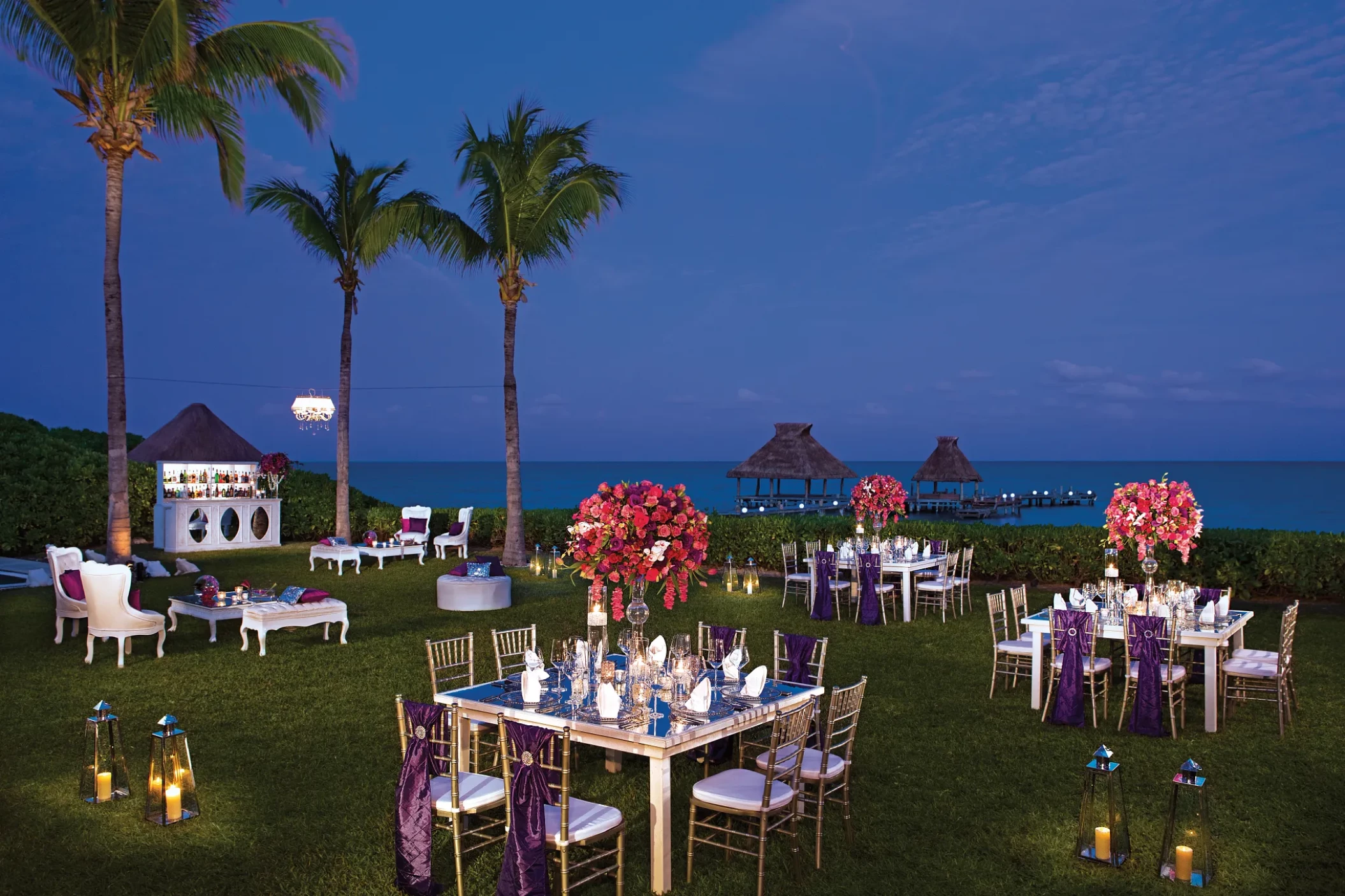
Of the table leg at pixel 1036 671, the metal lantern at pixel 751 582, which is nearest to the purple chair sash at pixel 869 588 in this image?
the metal lantern at pixel 751 582

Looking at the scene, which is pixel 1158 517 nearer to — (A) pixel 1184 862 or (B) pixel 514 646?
(A) pixel 1184 862

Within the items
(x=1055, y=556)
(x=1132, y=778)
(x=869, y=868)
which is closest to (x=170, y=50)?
(x=869, y=868)

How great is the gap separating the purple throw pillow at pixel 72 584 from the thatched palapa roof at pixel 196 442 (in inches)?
438

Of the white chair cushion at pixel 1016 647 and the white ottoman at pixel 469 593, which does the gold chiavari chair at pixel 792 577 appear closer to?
the white ottoman at pixel 469 593

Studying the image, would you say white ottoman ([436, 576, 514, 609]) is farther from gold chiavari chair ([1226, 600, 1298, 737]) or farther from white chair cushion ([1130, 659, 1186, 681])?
gold chiavari chair ([1226, 600, 1298, 737])

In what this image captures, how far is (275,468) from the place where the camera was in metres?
21.2

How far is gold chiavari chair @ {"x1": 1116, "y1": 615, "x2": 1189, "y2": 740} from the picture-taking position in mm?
7484

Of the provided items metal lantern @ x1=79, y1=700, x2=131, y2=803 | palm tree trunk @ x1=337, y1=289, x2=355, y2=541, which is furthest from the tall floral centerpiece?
palm tree trunk @ x1=337, y1=289, x2=355, y2=541

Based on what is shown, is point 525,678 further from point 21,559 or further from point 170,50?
point 21,559

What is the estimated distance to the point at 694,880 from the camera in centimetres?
485

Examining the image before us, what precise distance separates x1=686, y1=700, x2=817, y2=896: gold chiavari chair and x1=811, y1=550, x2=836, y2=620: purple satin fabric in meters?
7.90

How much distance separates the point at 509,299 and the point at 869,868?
13.4m

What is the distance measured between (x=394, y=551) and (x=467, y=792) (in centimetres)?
1422

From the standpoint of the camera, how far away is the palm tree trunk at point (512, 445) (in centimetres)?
1723
